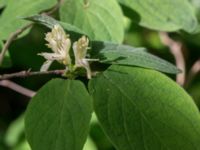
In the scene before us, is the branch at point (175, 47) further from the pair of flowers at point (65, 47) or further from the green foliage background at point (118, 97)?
the pair of flowers at point (65, 47)

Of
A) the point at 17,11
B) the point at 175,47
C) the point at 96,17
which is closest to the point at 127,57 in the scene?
the point at 96,17

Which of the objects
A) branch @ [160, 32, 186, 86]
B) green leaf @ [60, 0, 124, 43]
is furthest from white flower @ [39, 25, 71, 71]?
branch @ [160, 32, 186, 86]

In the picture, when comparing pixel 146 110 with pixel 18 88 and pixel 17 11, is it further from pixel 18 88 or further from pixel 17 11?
pixel 18 88

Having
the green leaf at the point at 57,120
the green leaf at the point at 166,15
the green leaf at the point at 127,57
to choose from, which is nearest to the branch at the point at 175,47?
the green leaf at the point at 166,15

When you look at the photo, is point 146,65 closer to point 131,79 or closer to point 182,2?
point 131,79

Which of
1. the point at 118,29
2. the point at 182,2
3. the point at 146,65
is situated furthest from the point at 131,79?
the point at 182,2

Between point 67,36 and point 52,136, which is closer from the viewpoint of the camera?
point 52,136
